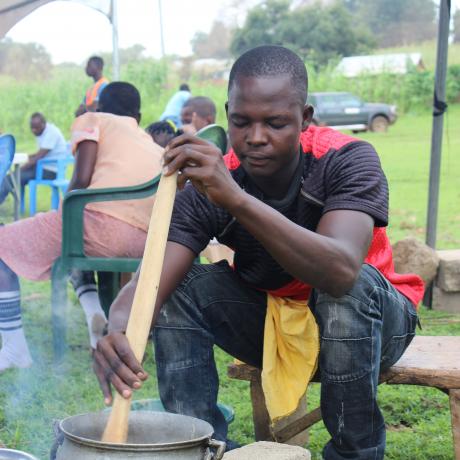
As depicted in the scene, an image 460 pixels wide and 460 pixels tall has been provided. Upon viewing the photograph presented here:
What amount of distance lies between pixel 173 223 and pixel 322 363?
650 mm

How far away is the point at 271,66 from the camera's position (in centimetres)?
259

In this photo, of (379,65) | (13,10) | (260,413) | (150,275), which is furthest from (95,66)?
(379,65)

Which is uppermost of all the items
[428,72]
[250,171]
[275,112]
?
[275,112]

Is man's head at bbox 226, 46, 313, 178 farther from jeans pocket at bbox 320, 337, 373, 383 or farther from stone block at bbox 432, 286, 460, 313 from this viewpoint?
stone block at bbox 432, 286, 460, 313

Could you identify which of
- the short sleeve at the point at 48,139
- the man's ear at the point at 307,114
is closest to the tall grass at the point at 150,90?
the short sleeve at the point at 48,139

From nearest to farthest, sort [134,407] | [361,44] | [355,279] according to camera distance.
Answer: [355,279] < [134,407] < [361,44]

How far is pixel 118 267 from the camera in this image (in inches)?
180

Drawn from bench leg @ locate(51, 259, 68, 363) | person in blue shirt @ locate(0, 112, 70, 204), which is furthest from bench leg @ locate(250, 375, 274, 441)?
person in blue shirt @ locate(0, 112, 70, 204)

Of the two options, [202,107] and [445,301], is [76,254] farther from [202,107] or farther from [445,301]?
[202,107]

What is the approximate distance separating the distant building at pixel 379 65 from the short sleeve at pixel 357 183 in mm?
28453

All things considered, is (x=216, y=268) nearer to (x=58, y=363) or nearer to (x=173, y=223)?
(x=173, y=223)

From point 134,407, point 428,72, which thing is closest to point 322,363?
point 134,407

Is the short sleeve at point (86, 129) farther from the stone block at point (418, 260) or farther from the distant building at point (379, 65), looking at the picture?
the distant building at point (379, 65)

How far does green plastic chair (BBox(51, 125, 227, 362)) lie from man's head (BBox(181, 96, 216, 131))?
2.74 m
